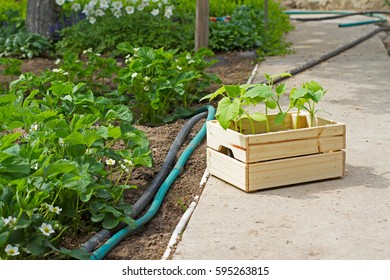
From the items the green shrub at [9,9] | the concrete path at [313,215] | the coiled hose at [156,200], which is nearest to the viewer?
the concrete path at [313,215]

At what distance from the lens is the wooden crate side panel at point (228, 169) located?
505 centimetres

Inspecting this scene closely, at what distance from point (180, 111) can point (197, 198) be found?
1938mm

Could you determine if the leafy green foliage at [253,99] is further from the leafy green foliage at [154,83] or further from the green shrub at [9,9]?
the green shrub at [9,9]

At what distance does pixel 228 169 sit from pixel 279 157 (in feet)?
1.12

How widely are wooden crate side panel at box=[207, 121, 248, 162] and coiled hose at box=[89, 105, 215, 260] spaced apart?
326 millimetres

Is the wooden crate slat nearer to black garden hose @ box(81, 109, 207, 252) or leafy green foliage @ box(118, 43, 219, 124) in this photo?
black garden hose @ box(81, 109, 207, 252)

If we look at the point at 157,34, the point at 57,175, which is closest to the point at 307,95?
the point at 57,175

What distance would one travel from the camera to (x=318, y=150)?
523 centimetres

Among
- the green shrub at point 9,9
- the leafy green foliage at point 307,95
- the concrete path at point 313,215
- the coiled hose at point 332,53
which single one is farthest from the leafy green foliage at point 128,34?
the leafy green foliage at point 307,95

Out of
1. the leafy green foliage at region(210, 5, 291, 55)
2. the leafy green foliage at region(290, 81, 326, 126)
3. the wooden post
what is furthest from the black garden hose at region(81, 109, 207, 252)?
the leafy green foliage at region(210, 5, 291, 55)

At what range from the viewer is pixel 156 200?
5004 mm

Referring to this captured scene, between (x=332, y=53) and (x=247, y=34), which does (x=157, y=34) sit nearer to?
(x=247, y=34)

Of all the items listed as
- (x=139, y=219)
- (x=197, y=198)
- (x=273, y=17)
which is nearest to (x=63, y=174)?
(x=139, y=219)

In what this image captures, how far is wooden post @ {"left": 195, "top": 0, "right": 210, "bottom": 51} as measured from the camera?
8727mm
